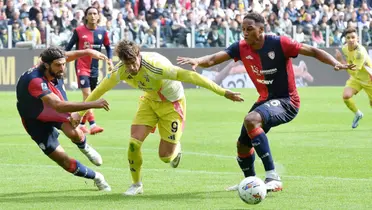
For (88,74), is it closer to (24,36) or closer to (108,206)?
(108,206)

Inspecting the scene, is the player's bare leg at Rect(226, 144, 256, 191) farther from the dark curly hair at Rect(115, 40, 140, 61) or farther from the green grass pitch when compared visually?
the dark curly hair at Rect(115, 40, 140, 61)

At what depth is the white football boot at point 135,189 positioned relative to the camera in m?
10.7

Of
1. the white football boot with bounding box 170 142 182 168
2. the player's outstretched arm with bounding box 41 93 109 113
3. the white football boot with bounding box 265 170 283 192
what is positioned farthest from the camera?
the white football boot with bounding box 170 142 182 168

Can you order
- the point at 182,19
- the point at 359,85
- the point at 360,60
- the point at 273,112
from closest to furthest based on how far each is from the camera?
1. the point at 273,112
2. the point at 360,60
3. the point at 359,85
4. the point at 182,19

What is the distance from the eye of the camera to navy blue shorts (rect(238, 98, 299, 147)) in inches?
416

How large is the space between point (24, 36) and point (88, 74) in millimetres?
12301

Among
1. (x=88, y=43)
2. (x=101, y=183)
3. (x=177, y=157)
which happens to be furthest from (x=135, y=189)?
(x=88, y=43)

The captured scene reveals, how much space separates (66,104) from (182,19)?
2479 centimetres

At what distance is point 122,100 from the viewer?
27.9 m

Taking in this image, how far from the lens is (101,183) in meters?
11.0

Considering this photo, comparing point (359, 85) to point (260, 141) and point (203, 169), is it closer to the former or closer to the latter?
point (203, 169)

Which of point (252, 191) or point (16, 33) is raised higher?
point (252, 191)

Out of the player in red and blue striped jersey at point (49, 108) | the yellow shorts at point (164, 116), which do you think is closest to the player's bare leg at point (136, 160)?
the yellow shorts at point (164, 116)

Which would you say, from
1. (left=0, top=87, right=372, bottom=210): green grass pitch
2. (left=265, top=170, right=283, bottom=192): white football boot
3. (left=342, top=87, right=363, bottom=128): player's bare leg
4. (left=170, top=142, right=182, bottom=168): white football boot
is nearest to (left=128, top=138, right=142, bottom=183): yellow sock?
(left=0, top=87, right=372, bottom=210): green grass pitch
